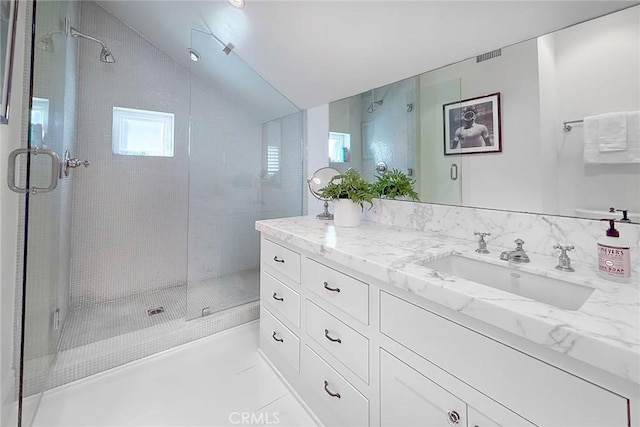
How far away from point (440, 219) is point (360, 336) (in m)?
0.75

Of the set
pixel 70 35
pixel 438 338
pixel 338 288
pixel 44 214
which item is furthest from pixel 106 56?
pixel 438 338

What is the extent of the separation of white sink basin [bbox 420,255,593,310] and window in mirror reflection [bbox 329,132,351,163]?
1164 millimetres

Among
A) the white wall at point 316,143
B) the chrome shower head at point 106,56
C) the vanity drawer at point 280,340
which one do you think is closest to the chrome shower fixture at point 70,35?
the chrome shower head at point 106,56

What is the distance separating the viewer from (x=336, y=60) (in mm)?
1711

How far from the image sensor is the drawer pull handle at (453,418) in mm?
722

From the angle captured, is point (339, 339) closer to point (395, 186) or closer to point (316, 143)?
point (395, 186)

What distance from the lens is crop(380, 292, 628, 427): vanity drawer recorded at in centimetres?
51

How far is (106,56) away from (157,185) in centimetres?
105

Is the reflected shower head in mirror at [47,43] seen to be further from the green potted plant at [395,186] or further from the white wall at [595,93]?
the white wall at [595,93]

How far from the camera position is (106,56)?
2.20m

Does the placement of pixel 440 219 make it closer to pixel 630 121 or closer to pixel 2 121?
pixel 630 121

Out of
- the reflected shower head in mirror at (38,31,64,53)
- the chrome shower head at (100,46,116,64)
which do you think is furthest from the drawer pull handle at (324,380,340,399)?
the chrome shower head at (100,46,116,64)

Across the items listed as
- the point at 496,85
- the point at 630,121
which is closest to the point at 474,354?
the point at 630,121

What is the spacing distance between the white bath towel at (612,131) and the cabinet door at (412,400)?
964 mm
